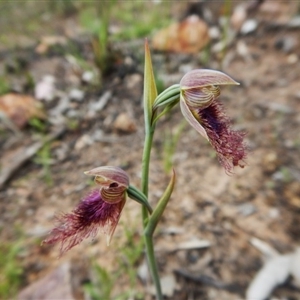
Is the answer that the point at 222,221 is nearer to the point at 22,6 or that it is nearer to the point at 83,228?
the point at 83,228

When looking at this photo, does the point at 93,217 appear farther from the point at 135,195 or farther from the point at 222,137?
the point at 222,137

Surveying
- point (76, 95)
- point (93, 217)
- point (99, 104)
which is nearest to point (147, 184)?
point (93, 217)

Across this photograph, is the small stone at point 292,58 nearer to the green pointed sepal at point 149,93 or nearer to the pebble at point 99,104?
the pebble at point 99,104

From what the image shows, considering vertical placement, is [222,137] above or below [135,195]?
above

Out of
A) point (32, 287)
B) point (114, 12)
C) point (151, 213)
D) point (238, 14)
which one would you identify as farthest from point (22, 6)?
point (151, 213)

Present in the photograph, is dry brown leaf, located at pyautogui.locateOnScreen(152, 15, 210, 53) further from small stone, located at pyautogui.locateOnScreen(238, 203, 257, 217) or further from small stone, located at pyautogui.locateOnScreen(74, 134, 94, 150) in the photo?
small stone, located at pyautogui.locateOnScreen(238, 203, 257, 217)

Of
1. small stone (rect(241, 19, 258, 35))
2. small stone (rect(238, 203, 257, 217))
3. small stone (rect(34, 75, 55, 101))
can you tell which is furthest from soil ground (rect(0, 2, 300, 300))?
small stone (rect(241, 19, 258, 35))
